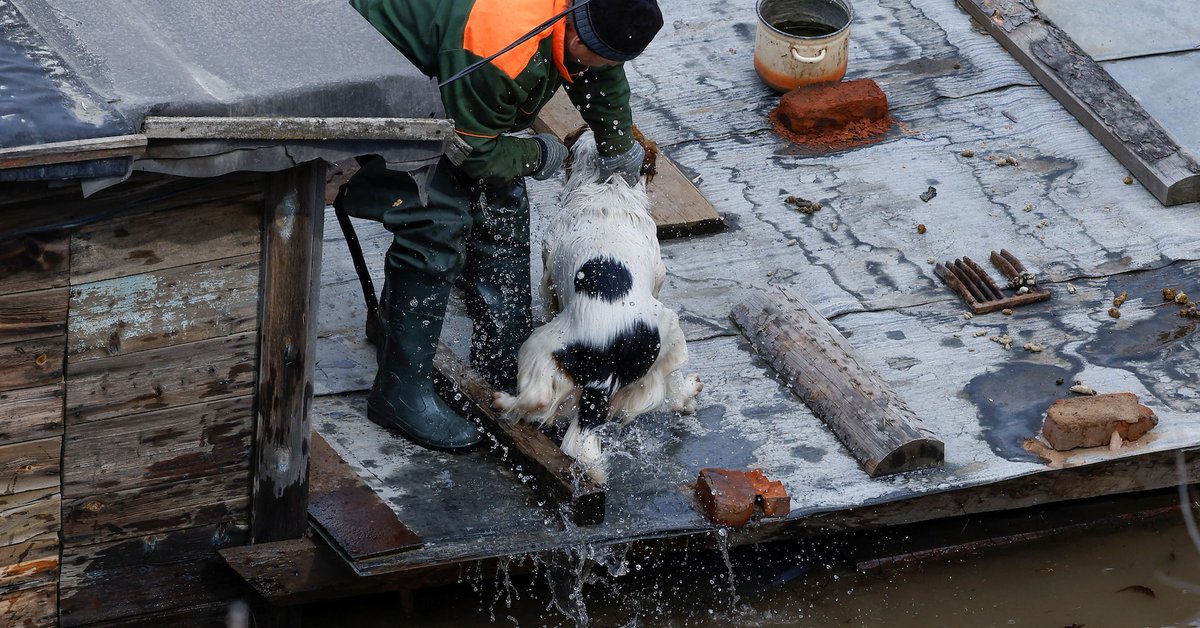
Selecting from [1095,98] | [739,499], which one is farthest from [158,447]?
[1095,98]

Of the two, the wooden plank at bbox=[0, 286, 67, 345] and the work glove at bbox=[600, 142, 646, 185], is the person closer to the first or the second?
the work glove at bbox=[600, 142, 646, 185]

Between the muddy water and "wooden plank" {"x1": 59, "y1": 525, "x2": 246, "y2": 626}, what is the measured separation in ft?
2.35

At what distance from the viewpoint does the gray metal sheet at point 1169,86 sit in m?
6.97

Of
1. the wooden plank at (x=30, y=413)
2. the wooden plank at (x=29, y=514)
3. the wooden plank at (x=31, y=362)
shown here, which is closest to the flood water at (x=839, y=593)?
the wooden plank at (x=29, y=514)

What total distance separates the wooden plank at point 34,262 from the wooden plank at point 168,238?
0.03 m

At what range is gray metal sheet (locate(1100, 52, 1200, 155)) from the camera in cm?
697

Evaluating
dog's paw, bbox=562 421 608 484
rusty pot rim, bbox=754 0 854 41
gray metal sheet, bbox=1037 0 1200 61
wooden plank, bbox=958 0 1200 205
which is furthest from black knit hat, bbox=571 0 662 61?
gray metal sheet, bbox=1037 0 1200 61

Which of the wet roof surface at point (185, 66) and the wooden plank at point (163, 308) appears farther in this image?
the wooden plank at point (163, 308)

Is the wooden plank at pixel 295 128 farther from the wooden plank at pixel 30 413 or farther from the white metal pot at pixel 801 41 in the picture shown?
the white metal pot at pixel 801 41

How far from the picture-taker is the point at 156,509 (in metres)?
3.72

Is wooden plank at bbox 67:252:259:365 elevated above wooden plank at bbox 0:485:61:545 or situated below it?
above

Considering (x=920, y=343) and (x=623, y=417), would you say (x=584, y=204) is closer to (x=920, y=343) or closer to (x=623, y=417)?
(x=623, y=417)

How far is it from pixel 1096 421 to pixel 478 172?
2346mm

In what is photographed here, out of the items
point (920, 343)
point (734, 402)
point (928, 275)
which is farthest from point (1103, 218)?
point (734, 402)
